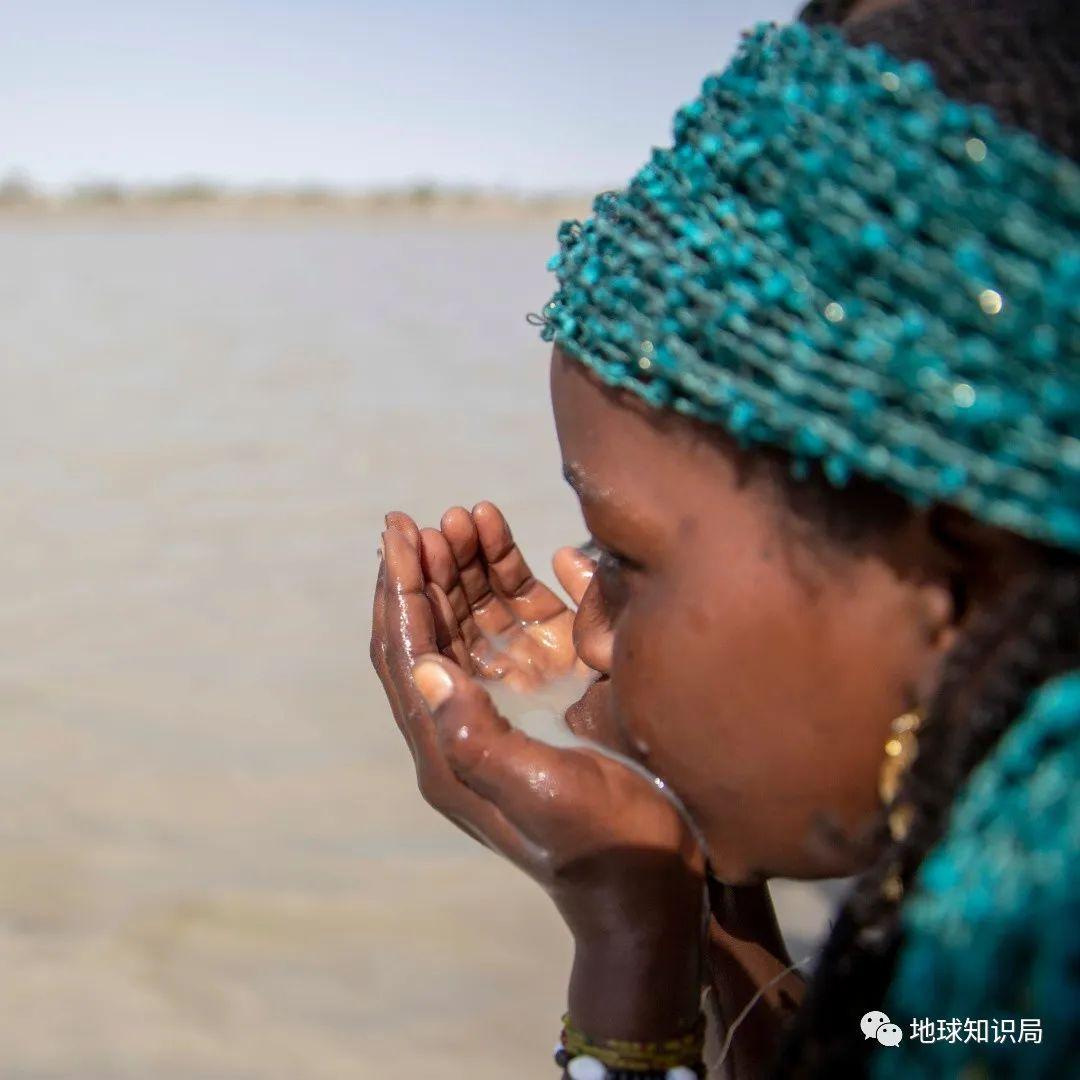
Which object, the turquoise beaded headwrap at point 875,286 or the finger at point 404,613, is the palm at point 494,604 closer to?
the finger at point 404,613

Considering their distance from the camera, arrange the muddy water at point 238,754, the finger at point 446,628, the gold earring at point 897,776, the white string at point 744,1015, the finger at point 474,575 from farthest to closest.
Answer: the muddy water at point 238,754, the finger at point 474,575, the finger at point 446,628, the white string at point 744,1015, the gold earring at point 897,776

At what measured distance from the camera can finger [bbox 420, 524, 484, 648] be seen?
206 cm

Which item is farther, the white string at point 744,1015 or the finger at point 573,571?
the finger at point 573,571

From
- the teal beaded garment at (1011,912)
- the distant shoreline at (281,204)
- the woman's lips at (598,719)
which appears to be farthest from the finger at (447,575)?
the distant shoreline at (281,204)

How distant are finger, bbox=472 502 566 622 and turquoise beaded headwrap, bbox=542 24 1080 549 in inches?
33.0

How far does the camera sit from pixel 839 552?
130 cm

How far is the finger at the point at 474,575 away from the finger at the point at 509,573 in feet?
0.04

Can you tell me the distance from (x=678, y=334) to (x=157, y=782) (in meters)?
2.67

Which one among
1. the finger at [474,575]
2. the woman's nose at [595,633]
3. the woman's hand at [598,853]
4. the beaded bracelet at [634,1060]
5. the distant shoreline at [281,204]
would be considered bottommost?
the beaded bracelet at [634,1060]

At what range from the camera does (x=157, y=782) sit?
354 cm

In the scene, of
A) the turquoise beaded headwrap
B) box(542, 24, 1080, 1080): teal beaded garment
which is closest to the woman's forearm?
box(542, 24, 1080, 1080): teal beaded garment

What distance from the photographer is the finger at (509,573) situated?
7.14 ft

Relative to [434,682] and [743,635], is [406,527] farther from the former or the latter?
[743,635]

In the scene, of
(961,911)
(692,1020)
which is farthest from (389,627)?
(961,911)
